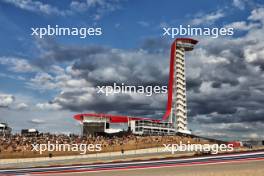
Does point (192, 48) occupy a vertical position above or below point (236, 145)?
above

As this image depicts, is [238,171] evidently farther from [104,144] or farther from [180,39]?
[180,39]

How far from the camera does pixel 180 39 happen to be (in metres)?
123

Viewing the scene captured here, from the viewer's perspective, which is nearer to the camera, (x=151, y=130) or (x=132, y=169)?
(x=132, y=169)

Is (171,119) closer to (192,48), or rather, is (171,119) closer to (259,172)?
(192,48)

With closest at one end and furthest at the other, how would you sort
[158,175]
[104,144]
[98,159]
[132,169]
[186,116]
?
1. [158,175]
2. [132,169]
3. [98,159]
4. [104,144]
5. [186,116]

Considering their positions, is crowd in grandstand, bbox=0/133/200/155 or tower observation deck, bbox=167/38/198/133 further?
tower observation deck, bbox=167/38/198/133

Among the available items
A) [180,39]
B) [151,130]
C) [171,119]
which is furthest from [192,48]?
[151,130]

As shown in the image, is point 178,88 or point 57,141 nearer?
point 57,141

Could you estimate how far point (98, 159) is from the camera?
46625 mm

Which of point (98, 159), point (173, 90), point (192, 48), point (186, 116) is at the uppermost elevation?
point (192, 48)

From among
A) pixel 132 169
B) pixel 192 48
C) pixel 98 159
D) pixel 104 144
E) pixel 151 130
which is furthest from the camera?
pixel 192 48

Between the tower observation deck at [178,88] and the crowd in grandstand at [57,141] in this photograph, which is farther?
the tower observation deck at [178,88]

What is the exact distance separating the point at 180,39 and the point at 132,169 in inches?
3751

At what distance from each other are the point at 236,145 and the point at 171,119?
53835 millimetres
